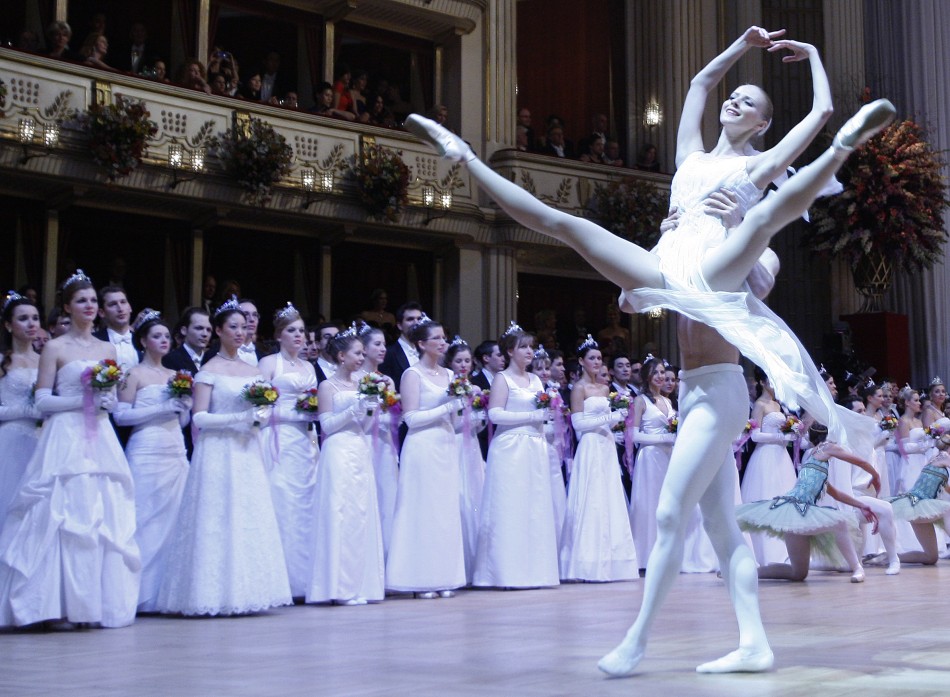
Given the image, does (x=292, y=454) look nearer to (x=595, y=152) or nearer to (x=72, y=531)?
(x=72, y=531)

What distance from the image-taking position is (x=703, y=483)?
461 cm

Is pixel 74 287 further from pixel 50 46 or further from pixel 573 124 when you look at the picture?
pixel 573 124

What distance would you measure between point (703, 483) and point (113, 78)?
1068cm

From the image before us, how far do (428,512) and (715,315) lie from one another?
14.3 feet

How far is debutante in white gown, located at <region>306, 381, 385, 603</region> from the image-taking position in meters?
7.95

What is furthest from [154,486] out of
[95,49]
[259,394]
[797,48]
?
[95,49]

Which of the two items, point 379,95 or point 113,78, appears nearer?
point 113,78

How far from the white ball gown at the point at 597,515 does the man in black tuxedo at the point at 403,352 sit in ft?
4.94

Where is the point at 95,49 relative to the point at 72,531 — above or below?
above

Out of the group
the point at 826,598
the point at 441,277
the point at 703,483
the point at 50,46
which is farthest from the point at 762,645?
the point at 441,277

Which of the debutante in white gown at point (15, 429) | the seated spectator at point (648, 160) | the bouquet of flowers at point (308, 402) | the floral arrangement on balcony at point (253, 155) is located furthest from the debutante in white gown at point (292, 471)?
the seated spectator at point (648, 160)

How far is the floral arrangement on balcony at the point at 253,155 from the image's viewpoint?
14055 millimetres

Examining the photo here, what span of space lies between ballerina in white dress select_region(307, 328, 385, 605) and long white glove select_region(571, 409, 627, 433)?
2.34 metres

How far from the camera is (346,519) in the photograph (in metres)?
8.03
